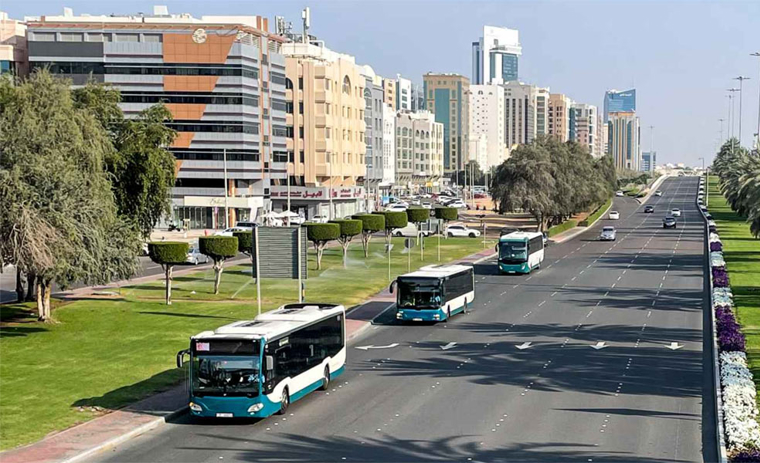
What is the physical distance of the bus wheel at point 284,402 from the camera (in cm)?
2627

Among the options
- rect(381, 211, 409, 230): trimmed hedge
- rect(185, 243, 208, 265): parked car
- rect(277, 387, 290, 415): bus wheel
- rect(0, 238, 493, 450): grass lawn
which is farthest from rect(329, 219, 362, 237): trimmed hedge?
rect(277, 387, 290, 415): bus wheel

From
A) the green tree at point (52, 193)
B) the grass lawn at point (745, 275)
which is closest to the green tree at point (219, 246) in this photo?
the green tree at point (52, 193)

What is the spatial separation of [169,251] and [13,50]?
256 ft

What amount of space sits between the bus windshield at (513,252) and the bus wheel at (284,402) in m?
41.7

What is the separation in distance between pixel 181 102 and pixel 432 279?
72.9 m

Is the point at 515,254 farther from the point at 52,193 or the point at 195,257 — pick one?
the point at 52,193

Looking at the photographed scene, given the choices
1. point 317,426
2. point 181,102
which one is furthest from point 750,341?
point 181,102

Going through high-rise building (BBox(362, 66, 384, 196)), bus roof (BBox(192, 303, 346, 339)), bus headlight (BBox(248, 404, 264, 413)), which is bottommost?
bus headlight (BBox(248, 404, 264, 413))

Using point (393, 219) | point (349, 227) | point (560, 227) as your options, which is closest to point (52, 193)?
point (349, 227)

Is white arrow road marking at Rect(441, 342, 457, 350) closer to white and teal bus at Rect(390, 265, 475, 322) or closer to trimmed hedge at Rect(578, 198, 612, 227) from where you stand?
white and teal bus at Rect(390, 265, 475, 322)

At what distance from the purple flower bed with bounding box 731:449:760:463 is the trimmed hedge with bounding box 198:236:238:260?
116 ft

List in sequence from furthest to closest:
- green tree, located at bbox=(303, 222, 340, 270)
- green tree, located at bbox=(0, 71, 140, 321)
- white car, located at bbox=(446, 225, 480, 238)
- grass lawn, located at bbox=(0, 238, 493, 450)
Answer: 1. white car, located at bbox=(446, 225, 480, 238)
2. green tree, located at bbox=(303, 222, 340, 270)
3. green tree, located at bbox=(0, 71, 140, 321)
4. grass lawn, located at bbox=(0, 238, 493, 450)

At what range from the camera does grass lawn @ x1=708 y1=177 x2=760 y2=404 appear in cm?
3647

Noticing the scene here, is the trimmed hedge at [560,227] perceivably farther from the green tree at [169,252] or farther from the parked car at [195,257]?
the green tree at [169,252]
